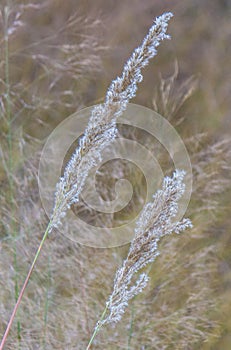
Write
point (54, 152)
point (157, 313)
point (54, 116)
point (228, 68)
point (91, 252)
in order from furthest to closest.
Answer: point (228, 68) → point (54, 116) → point (54, 152) → point (91, 252) → point (157, 313)

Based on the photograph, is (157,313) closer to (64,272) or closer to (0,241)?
(64,272)

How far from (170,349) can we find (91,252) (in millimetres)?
395

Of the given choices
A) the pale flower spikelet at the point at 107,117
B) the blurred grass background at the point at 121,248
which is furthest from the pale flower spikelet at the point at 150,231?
the blurred grass background at the point at 121,248

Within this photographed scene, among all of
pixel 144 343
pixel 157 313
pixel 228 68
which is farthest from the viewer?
pixel 228 68

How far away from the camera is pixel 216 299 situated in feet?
5.59

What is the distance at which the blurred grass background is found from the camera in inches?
61.8

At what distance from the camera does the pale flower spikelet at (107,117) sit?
0.76m

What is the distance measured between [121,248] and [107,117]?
104 centimetres

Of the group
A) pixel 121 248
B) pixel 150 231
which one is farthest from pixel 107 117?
pixel 121 248

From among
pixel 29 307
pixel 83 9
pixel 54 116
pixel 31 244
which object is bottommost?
pixel 29 307

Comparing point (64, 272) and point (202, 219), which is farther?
point (202, 219)

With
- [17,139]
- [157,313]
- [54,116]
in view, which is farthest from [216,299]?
[54,116]

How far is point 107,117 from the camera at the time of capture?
0.77 meters

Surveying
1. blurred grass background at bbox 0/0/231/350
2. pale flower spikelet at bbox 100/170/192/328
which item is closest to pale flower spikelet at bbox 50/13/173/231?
pale flower spikelet at bbox 100/170/192/328
